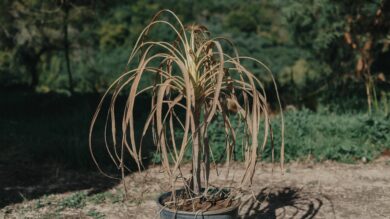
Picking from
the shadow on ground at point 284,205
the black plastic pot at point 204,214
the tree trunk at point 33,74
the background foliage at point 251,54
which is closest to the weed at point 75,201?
the background foliage at point 251,54

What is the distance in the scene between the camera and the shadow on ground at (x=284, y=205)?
4345mm

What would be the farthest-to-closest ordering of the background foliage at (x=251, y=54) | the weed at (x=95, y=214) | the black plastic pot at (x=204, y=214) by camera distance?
1. the background foliage at (x=251, y=54)
2. the weed at (x=95, y=214)
3. the black plastic pot at (x=204, y=214)

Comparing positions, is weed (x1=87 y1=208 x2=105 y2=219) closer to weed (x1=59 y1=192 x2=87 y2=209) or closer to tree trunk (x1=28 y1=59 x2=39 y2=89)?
weed (x1=59 y1=192 x2=87 y2=209)

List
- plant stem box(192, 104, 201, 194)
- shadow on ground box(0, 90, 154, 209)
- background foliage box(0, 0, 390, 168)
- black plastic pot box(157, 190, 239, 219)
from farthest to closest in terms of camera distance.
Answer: background foliage box(0, 0, 390, 168) → shadow on ground box(0, 90, 154, 209) → plant stem box(192, 104, 201, 194) → black plastic pot box(157, 190, 239, 219)

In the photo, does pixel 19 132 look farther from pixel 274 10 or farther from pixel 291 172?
pixel 274 10

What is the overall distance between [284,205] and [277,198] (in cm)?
19

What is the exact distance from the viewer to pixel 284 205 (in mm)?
4605

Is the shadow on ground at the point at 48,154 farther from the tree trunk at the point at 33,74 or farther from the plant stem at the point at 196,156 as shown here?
the tree trunk at the point at 33,74

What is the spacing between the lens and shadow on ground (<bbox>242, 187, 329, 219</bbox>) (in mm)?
4345

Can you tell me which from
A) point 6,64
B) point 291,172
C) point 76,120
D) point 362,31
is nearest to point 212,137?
point 291,172

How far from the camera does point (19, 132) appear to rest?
729 centimetres

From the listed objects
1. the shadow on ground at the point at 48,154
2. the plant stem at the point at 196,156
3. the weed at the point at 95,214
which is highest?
the plant stem at the point at 196,156

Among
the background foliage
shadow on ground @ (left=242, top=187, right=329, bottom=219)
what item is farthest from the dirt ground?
the background foliage

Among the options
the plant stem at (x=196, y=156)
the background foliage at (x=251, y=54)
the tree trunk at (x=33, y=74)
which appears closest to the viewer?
the plant stem at (x=196, y=156)
